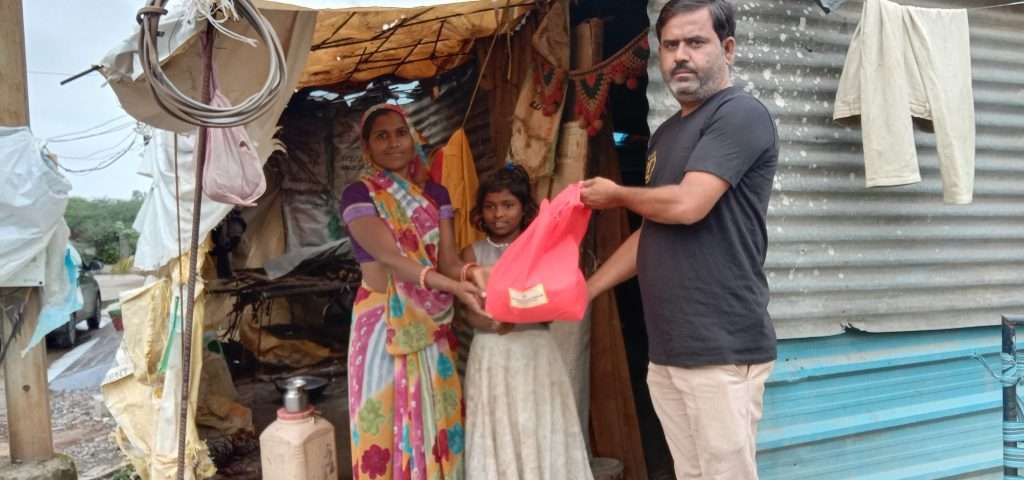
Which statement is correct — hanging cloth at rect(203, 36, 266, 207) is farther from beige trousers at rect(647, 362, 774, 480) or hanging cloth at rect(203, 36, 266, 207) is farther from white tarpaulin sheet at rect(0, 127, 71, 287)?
white tarpaulin sheet at rect(0, 127, 71, 287)

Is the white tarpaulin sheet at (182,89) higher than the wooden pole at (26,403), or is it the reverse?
the white tarpaulin sheet at (182,89)

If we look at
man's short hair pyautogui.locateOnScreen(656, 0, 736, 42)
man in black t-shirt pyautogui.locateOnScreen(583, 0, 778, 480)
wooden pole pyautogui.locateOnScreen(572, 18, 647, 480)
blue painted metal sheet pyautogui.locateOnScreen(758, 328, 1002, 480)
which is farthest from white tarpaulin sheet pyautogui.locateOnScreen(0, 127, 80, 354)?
blue painted metal sheet pyautogui.locateOnScreen(758, 328, 1002, 480)

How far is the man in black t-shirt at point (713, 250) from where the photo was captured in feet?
6.87

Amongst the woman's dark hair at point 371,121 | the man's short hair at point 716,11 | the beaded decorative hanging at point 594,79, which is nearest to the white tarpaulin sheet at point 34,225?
the woman's dark hair at point 371,121

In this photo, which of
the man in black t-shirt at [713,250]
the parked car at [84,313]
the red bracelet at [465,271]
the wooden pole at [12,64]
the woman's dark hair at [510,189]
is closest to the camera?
the man in black t-shirt at [713,250]

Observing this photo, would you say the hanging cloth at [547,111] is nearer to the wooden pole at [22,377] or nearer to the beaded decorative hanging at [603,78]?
the beaded decorative hanging at [603,78]

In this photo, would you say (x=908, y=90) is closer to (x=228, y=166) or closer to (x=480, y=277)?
(x=480, y=277)

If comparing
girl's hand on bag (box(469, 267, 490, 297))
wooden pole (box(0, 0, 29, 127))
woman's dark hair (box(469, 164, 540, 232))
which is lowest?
girl's hand on bag (box(469, 267, 490, 297))

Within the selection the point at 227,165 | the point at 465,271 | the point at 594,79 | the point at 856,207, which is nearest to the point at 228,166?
the point at 227,165

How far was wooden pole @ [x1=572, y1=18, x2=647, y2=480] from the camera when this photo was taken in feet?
13.3

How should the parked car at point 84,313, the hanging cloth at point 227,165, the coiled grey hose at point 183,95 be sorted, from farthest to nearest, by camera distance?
the parked car at point 84,313
the hanging cloth at point 227,165
the coiled grey hose at point 183,95

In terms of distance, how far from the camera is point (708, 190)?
2016 mm

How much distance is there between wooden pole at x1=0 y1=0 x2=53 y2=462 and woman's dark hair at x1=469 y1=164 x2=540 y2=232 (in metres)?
3.19

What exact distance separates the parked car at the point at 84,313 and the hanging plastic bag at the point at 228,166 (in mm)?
9860
